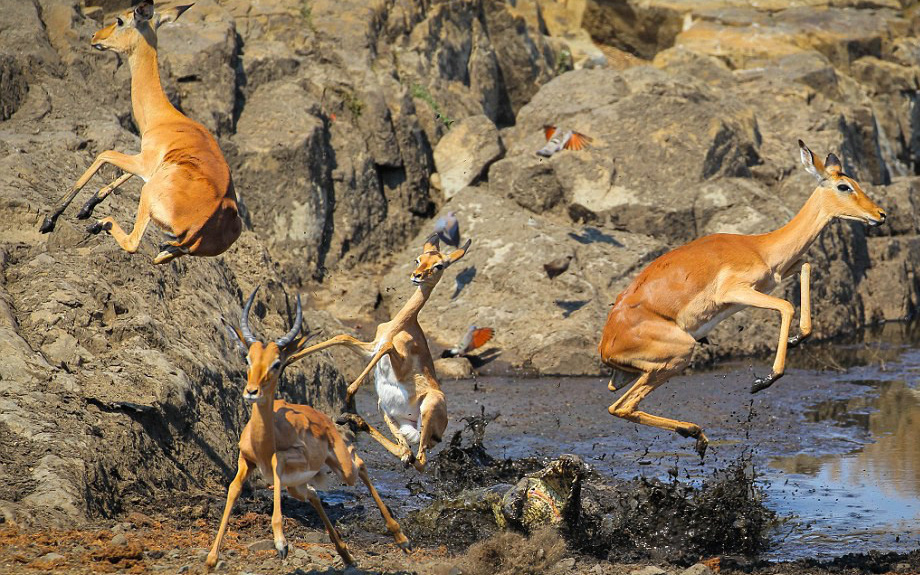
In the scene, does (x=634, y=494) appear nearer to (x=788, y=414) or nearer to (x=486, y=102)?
(x=788, y=414)

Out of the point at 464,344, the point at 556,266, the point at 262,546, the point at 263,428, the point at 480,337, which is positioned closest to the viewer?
the point at 263,428

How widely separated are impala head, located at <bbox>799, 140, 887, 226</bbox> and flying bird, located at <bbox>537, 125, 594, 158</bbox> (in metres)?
6.47

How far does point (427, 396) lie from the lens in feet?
27.9

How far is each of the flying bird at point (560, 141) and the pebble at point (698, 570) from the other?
8233 mm

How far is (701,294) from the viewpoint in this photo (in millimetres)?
8453

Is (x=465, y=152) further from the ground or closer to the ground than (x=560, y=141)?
closer to the ground

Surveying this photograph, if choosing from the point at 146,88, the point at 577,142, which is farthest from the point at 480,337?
the point at 146,88

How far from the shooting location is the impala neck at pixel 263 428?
651 cm

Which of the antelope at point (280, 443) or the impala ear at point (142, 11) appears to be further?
the impala ear at point (142, 11)

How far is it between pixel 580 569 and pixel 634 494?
1.52 m

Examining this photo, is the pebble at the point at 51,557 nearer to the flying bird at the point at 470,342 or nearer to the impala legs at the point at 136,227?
the impala legs at the point at 136,227

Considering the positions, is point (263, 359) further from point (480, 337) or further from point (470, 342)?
point (480, 337)

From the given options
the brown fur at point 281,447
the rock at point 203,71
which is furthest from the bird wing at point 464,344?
the brown fur at point 281,447

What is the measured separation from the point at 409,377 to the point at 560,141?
7432mm
